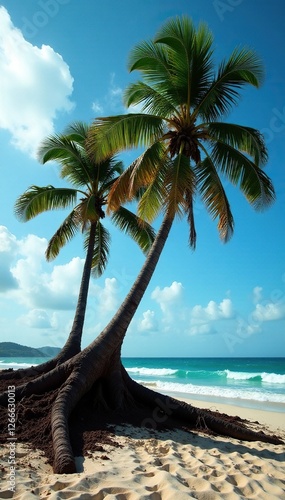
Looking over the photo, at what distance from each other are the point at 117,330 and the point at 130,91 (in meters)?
6.62

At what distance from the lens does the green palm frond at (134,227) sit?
13.5 meters

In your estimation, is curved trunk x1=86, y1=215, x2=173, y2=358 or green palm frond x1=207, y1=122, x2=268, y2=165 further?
green palm frond x1=207, y1=122, x2=268, y2=165

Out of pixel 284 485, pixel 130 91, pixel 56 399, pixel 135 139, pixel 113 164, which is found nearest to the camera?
pixel 284 485

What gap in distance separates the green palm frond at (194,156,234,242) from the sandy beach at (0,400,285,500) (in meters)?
5.20

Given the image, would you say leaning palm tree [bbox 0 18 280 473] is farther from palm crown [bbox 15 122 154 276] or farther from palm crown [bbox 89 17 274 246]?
palm crown [bbox 15 122 154 276]

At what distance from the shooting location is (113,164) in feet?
41.5

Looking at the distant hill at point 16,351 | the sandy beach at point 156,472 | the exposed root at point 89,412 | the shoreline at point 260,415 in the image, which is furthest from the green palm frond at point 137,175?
the distant hill at point 16,351

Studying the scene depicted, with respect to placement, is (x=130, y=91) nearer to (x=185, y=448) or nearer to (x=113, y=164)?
(x=113, y=164)

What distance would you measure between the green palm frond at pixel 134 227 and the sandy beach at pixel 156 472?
8.20 m

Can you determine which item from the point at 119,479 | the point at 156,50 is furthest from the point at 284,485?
the point at 156,50

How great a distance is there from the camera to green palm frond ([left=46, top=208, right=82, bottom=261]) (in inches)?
520

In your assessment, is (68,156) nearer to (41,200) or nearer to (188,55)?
(41,200)

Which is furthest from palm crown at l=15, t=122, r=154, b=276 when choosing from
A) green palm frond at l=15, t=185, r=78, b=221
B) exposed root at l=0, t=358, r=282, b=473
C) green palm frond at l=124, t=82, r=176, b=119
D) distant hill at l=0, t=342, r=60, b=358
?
distant hill at l=0, t=342, r=60, b=358

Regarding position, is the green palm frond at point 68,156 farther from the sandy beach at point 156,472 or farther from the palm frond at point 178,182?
the sandy beach at point 156,472
